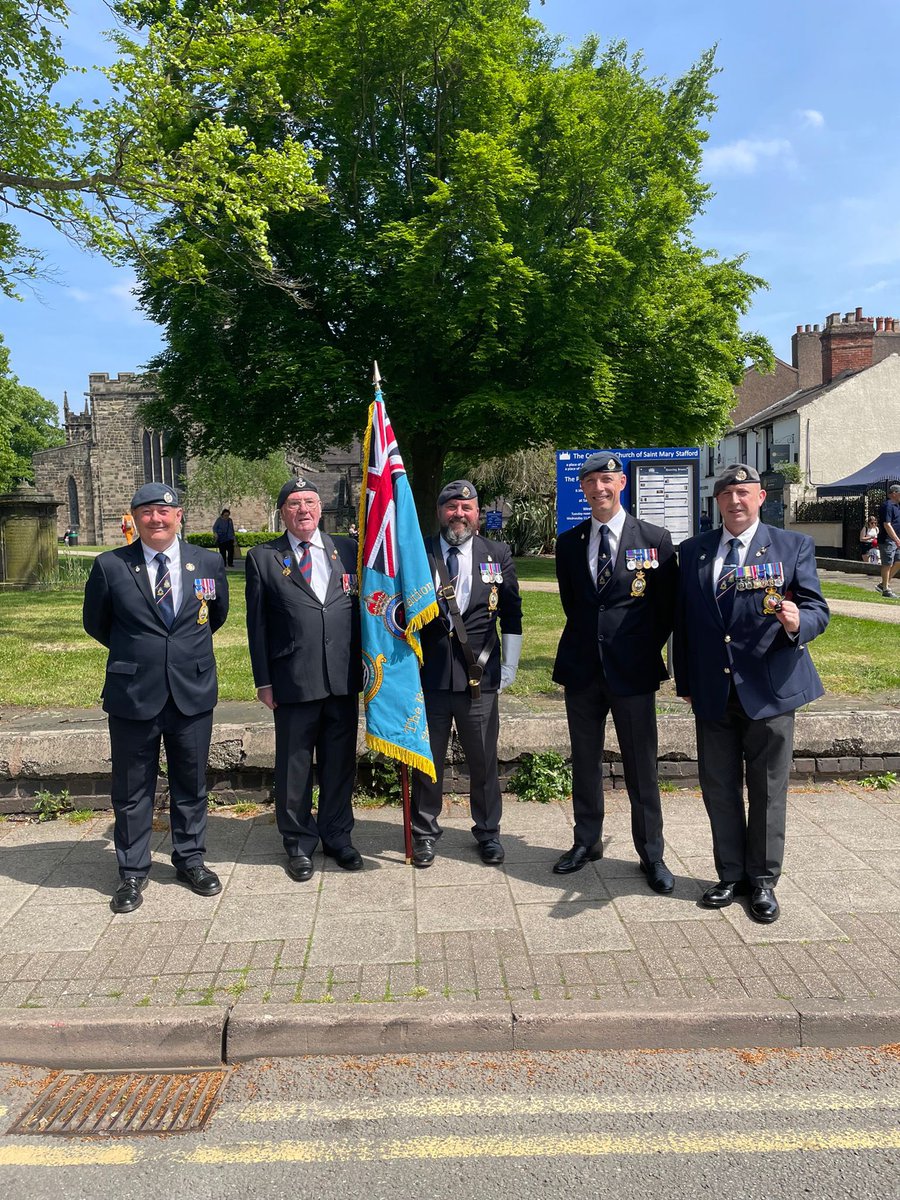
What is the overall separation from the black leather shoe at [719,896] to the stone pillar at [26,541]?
1827 cm

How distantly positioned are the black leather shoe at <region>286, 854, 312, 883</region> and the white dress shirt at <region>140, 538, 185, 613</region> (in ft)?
4.96

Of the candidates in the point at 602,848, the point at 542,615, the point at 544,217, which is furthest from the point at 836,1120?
the point at 544,217

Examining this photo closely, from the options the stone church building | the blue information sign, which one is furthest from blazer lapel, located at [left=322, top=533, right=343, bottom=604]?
the stone church building

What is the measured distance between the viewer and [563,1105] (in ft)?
10.2

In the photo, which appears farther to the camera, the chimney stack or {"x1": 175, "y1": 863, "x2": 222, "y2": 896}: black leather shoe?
the chimney stack

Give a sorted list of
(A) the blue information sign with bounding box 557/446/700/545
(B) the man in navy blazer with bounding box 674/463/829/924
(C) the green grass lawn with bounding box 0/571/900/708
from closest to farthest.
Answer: (B) the man in navy blazer with bounding box 674/463/829/924 < (A) the blue information sign with bounding box 557/446/700/545 < (C) the green grass lawn with bounding box 0/571/900/708

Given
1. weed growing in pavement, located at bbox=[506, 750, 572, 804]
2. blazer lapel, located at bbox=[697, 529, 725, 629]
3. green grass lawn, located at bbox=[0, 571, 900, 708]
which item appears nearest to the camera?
blazer lapel, located at bbox=[697, 529, 725, 629]

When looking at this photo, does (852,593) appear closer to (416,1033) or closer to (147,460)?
(416,1033)

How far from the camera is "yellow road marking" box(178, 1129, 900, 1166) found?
9.41ft

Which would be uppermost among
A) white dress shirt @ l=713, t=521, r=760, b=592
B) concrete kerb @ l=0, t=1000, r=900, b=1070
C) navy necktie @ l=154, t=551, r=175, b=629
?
white dress shirt @ l=713, t=521, r=760, b=592

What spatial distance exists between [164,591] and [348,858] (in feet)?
5.88

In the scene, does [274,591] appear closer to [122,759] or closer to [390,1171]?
[122,759]

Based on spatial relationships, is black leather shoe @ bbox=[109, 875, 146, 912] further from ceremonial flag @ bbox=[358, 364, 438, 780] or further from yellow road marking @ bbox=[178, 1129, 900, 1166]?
yellow road marking @ bbox=[178, 1129, 900, 1166]

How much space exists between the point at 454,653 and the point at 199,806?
1.63 metres
